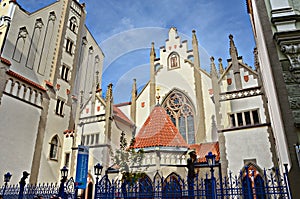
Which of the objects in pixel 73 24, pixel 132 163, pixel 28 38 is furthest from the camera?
pixel 73 24

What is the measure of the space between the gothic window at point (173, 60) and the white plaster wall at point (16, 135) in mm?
11675

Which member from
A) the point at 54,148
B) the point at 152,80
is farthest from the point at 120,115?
the point at 54,148

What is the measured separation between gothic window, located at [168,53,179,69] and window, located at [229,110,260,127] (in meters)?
8.55

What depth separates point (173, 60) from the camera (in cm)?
2070

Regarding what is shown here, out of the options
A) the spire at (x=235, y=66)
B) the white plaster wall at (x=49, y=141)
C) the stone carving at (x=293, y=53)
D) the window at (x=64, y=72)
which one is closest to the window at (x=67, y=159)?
the white plaster wall at (x=49, y=141)

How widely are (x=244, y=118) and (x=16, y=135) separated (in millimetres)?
13180

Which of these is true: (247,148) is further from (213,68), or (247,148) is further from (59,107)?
(59,107)

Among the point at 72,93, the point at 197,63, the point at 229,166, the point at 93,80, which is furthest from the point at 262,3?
the point at 93,80

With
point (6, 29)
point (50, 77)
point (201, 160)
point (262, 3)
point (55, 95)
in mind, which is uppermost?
point (6, 29)

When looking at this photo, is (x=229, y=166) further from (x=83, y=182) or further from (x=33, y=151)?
(x=33, y=151)

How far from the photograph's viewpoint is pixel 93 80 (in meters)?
23.0

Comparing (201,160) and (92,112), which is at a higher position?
(92,112)

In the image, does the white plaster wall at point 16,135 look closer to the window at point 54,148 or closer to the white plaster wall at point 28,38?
the window at point 54,148

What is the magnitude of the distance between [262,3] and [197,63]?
12.3m
